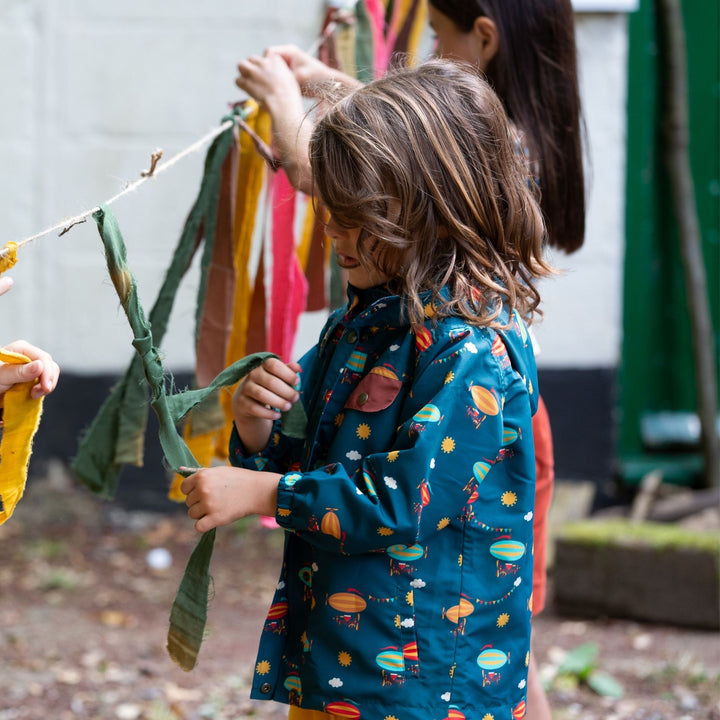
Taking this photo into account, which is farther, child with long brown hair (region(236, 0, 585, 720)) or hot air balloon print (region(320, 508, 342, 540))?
child with long brown hair (region(236, 0, 585, 720))

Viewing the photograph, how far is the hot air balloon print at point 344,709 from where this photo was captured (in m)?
1.47

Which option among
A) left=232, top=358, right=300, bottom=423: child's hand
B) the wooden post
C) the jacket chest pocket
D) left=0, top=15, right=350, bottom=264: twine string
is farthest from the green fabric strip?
the wooden post

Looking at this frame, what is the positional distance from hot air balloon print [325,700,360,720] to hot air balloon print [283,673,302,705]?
7cm

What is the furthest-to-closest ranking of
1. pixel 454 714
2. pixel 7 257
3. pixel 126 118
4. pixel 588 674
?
pixel 126 118
pixel 588 674
pixel 454 714
pixel 7 257

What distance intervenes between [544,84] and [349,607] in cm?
117

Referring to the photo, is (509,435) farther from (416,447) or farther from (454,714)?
(454,714)

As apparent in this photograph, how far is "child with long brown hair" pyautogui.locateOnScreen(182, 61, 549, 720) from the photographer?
1.41 metres

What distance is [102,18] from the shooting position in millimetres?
4398

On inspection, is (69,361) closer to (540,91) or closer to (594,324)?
(594,324)

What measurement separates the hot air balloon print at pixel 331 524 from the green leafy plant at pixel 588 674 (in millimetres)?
1973

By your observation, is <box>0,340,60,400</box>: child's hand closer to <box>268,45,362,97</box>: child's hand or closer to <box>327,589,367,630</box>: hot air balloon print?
<box>327,589,367,630</box>: hot air balloon print

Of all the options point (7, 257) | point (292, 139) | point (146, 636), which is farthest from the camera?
point (146, 636)

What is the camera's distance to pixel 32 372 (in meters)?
1.42

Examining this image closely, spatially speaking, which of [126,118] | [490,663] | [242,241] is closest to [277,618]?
[490,663]
